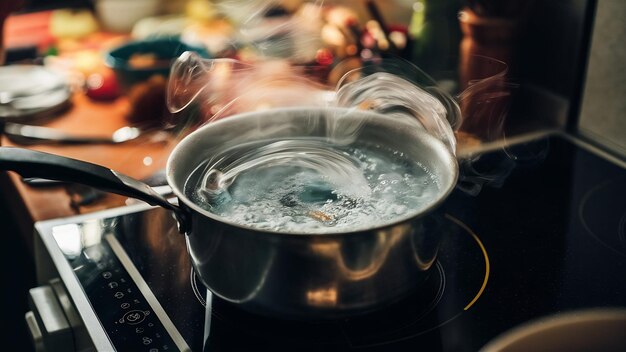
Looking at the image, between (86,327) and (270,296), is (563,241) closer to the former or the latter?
(270,296)

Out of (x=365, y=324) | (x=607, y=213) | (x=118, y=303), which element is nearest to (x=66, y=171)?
(x=118, y=303)

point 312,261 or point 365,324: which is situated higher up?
point 312,261

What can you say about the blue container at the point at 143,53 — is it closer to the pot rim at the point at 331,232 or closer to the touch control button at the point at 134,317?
the pot rim at the point at 331,232

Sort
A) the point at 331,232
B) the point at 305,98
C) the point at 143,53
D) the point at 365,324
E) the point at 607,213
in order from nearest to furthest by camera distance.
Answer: the point at 331,232, the point at 365,324, the point at 607,213, the point at 305,98, the point at 143,53

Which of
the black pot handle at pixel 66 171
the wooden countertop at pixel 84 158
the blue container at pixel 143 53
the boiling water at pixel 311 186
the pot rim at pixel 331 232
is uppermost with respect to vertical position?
the black pot handle at pixel 66 171

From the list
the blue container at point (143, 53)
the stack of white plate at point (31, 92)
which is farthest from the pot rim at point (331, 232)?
the stack of white plate at point (31, 92)

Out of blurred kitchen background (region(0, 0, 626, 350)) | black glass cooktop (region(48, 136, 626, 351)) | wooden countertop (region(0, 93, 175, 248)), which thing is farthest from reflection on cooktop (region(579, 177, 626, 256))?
wooden countertop (region(0, 93, 175, 248))

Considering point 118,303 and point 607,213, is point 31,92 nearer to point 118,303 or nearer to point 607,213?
point 118,303
